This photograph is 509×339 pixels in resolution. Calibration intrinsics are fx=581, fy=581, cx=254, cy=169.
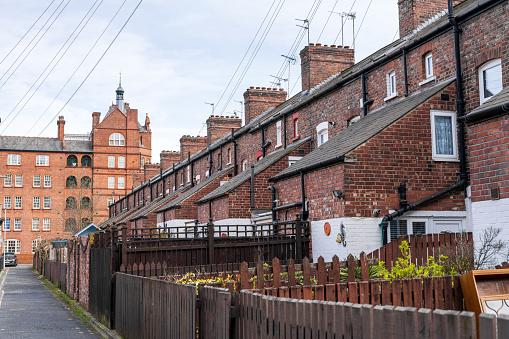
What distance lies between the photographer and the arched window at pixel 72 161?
83.7 m

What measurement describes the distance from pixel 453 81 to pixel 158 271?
9.49m

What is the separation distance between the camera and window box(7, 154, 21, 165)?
81125 mm

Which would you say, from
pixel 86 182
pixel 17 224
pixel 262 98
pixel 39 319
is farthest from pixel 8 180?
pixel 39 319

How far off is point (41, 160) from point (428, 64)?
7398 cm

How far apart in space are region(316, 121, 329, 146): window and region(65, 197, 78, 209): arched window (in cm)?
6339

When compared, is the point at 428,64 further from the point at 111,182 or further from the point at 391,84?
the point at 111,182

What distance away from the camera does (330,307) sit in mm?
4543

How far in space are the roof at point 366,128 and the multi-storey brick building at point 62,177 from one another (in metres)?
64.4

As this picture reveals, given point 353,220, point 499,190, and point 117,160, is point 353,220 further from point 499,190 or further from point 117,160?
point 117,160

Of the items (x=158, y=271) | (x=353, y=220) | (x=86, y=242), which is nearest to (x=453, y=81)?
(x=353, y=220)

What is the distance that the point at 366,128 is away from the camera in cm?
1714

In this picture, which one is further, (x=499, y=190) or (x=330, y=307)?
(x=499, y=190)

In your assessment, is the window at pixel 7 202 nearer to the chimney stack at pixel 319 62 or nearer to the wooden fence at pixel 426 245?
the chimney stack at pixel 319 62

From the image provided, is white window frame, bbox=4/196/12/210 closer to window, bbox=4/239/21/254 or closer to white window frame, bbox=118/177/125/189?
window, bbox=4/239/21/254
